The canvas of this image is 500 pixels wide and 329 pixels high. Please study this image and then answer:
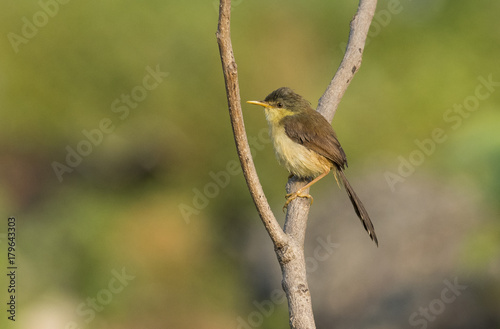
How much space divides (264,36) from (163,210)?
8.24ft

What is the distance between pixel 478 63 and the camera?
8.09m

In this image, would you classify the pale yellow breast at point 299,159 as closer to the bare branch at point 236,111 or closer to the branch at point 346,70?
the branch at point 346,70

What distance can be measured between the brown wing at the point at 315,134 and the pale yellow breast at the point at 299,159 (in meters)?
0.04

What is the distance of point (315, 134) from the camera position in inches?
167

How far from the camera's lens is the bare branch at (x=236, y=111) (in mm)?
2529

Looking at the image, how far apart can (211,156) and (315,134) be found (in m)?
3.25

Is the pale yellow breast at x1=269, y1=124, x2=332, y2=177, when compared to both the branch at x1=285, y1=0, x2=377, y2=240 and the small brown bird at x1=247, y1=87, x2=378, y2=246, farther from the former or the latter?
the branch at x1=285, y1=0, x2=377, y2=240

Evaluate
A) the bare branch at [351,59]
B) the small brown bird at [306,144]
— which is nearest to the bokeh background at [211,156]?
the small brown bird at [306,144]

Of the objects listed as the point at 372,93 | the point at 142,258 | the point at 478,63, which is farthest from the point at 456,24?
the point at 142,258

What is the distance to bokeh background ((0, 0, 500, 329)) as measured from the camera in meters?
6.04

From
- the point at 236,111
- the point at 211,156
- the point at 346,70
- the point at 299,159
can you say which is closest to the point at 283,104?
the point at 299,159

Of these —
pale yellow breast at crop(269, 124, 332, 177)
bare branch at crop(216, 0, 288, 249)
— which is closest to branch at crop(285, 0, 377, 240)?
pale yellow breast at crop(269, 124, 332, 177)

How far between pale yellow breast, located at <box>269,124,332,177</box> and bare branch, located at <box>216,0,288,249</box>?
48.1 inches

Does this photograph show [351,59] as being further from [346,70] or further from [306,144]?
[306,144]
